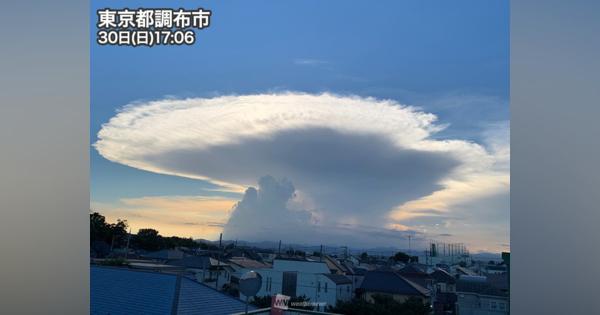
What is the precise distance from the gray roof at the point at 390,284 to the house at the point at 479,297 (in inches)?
45.5

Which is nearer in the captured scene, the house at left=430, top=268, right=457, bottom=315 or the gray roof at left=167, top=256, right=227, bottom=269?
the house at left=430, top=268, right=457, bottom=315

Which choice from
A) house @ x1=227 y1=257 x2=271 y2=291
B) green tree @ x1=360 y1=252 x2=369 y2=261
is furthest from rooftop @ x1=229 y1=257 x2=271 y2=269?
green tree @ x1=360 y1=252 x2=369 y2=261

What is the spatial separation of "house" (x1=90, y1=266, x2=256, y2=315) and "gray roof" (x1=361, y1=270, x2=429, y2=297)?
411 cm

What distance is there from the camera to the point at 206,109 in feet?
21.0

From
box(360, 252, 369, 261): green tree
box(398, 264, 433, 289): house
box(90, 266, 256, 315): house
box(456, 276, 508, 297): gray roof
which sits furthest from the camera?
box(398, 264, 433, 289): house

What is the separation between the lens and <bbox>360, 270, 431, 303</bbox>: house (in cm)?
1081

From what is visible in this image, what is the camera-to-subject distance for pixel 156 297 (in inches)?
277

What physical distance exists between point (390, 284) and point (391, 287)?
0.07 m

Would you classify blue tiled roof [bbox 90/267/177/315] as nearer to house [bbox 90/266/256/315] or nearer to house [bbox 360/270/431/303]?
house [bbox 90/266/256/315]

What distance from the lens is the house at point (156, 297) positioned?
6.97m

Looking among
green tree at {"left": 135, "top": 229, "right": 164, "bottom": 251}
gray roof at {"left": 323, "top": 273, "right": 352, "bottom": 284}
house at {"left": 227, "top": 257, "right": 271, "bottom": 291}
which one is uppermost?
green tree at {"left": 135, "top": 229, "right": 164, "bottom": 251}

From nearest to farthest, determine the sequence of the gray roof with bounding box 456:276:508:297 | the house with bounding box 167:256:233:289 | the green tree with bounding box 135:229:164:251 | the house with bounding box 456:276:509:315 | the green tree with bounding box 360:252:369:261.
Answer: the house with bounding box 456:276:509:315, the gray roof with bounding box 456:276:508:297, the green tree with bounding box 360:252:369:261, the green tree with bounding box 135:229:164:251, the house with bounding box 167:256:233:289
